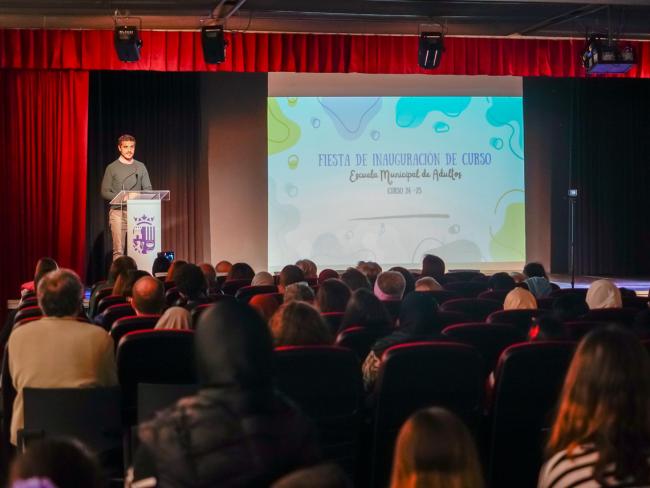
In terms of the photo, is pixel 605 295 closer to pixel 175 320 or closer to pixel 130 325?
pixel 175 320

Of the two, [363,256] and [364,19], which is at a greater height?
[364,19]

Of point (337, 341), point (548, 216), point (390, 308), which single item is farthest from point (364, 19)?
point (337, 341)

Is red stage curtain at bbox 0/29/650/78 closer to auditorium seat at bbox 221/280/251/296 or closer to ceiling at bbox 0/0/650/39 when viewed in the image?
ceiling at bbox 0/0/650/39

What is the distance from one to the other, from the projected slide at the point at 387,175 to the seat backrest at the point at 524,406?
29.6 feet

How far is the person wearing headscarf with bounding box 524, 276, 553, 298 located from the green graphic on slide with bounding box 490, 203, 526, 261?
5585 mm

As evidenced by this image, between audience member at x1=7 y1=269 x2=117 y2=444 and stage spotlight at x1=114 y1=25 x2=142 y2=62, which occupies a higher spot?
stage spotlight at x1=114 y1=25 x2=142 y2=62

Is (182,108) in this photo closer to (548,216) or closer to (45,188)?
(45,188)

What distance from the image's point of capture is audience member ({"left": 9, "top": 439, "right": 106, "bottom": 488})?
1507 millimetres

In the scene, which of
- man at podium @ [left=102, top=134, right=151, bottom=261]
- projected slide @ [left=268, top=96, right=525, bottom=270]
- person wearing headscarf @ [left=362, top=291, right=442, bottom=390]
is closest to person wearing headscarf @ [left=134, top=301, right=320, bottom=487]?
person wearing headscarf @ [left=362, top=291, right=442, bottom=390]

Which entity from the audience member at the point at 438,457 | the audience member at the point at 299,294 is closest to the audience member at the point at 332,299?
the audience member at the point at 299,294

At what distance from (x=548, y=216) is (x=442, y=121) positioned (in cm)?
230

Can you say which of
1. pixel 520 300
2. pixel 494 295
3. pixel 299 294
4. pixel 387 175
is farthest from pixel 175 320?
pixel 387 175

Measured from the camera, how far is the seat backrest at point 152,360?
4078 millimetres

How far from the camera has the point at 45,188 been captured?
11.5m
